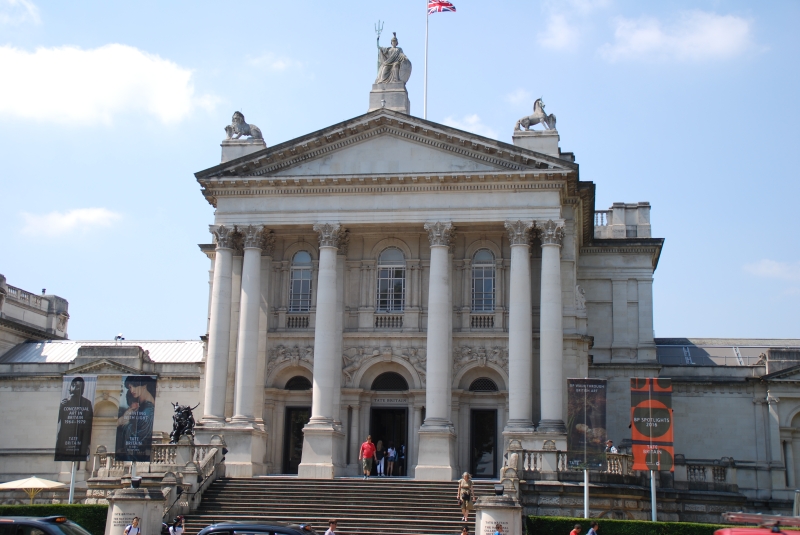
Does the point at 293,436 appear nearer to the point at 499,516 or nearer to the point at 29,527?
the point at 499,516

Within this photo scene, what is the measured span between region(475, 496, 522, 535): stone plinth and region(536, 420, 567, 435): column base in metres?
9.08

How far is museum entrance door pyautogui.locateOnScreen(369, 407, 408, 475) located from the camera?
4047 centimetres

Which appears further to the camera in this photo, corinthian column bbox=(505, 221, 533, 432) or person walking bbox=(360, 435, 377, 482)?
corinthian column bbox=(505, 221, 533, 432)

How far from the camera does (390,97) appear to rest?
41406mm

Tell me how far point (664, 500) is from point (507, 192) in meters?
13.3

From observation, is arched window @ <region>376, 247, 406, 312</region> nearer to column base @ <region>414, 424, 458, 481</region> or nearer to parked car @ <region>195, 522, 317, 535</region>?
column base @ <region>414, 424, 458, 481</region>

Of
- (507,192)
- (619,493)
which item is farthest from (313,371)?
(619,493)

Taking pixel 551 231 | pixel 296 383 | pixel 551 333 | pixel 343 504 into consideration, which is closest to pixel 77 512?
pixel 343 504

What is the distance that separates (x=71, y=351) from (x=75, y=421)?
79.0 ft

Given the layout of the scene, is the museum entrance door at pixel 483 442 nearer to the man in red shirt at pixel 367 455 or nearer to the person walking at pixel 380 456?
the person walking at pixel 380 456

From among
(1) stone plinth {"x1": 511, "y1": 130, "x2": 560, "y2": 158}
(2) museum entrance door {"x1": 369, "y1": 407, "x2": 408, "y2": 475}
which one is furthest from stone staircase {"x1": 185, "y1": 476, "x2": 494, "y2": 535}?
(1) stone plinth {"x1": 511, "y1": 130, "x2": 560, "y2": 158}

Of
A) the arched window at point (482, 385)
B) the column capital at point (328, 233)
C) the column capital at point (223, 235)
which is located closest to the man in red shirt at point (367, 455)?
the arched window at point (482, 385)

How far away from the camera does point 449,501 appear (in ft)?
107

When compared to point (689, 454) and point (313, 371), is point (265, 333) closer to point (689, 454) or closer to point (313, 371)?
point (313, 371)
